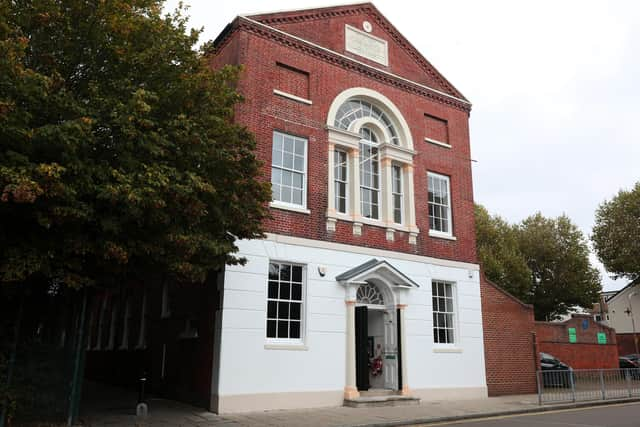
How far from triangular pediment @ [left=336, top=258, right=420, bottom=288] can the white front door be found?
3.11ft

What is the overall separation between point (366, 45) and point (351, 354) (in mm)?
10267

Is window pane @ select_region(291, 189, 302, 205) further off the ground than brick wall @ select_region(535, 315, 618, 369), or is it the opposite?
window pane @ select_region(291, 189, 302, 205)

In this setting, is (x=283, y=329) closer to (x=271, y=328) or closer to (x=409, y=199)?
(x=271, y=328)

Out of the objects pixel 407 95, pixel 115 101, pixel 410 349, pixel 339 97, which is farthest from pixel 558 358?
pixel 115 101

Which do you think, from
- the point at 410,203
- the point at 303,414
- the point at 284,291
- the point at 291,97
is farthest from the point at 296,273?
the point at 291,97

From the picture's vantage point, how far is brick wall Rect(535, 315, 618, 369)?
25.9m

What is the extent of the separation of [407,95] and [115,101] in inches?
463

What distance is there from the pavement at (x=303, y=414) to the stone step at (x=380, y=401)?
A: 0.28 meters

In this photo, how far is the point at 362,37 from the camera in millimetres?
18234

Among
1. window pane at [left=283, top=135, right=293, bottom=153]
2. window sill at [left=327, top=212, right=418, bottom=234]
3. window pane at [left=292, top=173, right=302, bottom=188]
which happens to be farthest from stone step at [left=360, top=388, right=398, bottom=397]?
window pane at [left=283, top=135, right=293, bottom=153]

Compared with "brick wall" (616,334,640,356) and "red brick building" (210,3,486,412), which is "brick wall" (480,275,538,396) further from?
"brick wall" (616,334,640,356)

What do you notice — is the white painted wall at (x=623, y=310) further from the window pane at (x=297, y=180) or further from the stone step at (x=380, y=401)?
the window pane at (x=297, y=180)

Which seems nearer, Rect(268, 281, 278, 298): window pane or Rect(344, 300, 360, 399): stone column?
Rect(268, 281, 278, 298): window pane

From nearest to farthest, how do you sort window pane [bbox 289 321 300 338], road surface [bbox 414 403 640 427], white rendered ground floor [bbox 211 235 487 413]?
road surface [bbox 414 403 640 427] < white rendered ground floor [bbox 211 235 487 413] < window pane [bbox 289 321 300 338]
